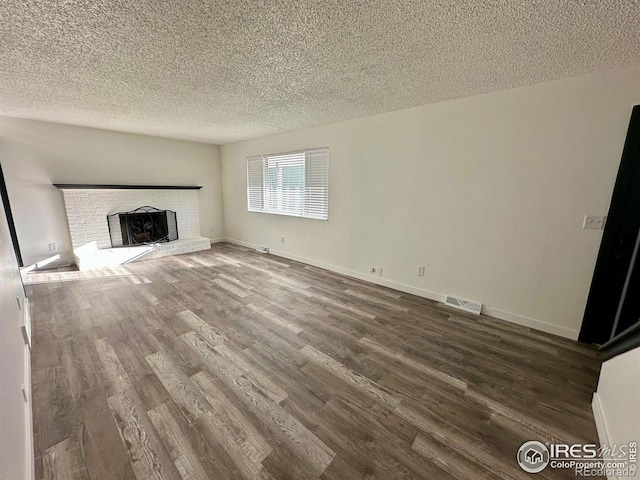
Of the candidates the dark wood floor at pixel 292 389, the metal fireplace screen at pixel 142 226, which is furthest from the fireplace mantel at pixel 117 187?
the dark wood floor at pixel 292 389

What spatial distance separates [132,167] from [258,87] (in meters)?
3.82

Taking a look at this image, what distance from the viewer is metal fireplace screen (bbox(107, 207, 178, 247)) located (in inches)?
183

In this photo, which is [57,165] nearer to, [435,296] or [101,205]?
[101,205]

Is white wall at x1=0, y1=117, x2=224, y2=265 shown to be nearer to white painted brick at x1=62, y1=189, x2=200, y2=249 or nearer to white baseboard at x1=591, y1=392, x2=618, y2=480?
white painted brick at x1=62, y1=189, x2=200, y2=249

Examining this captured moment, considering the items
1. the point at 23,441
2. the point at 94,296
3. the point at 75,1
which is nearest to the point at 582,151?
the point at 75,1

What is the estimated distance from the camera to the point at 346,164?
3.75m

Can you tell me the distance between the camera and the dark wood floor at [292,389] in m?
1.29

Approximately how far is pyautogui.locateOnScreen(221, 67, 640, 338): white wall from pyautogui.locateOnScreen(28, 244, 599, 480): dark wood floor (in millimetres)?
478

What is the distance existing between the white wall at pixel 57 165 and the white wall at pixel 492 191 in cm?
367

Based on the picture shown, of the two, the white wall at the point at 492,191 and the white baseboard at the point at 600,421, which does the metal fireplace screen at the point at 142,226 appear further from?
the white baseboard at the point at 600,421

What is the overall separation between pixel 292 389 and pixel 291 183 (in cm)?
354

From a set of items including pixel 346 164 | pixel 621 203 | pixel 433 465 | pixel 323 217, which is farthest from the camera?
pixel 323 217

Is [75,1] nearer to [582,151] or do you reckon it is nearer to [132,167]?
[582,151]

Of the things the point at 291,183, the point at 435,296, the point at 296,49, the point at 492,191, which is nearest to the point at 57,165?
the point at 291,183
